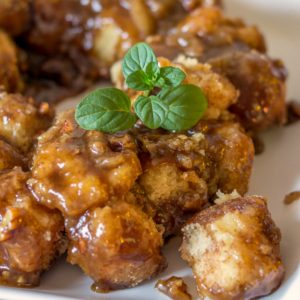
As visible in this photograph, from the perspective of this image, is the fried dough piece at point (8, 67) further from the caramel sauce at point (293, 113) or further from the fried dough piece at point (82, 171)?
the caramel sauce at point (293, 113)

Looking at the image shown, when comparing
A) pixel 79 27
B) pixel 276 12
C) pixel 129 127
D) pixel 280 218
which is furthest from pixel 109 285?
pixel 276 12

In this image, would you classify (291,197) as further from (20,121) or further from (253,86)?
(20,121)

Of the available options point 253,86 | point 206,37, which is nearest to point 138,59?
point 253,86

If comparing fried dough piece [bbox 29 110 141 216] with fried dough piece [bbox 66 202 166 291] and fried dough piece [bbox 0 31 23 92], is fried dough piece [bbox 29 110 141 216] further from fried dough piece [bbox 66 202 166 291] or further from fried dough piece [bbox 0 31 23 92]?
fried dough piece [bbox 0 31 23 92]

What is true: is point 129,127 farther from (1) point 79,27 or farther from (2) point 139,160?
(1) point 79,27

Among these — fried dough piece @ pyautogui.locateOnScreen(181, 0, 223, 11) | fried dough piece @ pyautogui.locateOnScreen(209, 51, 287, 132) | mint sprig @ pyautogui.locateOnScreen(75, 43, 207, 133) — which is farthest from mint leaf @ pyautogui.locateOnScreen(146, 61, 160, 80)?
fried dough piece @ pyautogui.locateOnScreen(181, 0, 223, 11)

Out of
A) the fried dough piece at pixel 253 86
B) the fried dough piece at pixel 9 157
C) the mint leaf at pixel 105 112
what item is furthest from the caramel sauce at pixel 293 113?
the fried dough piece at pixel 9 157
